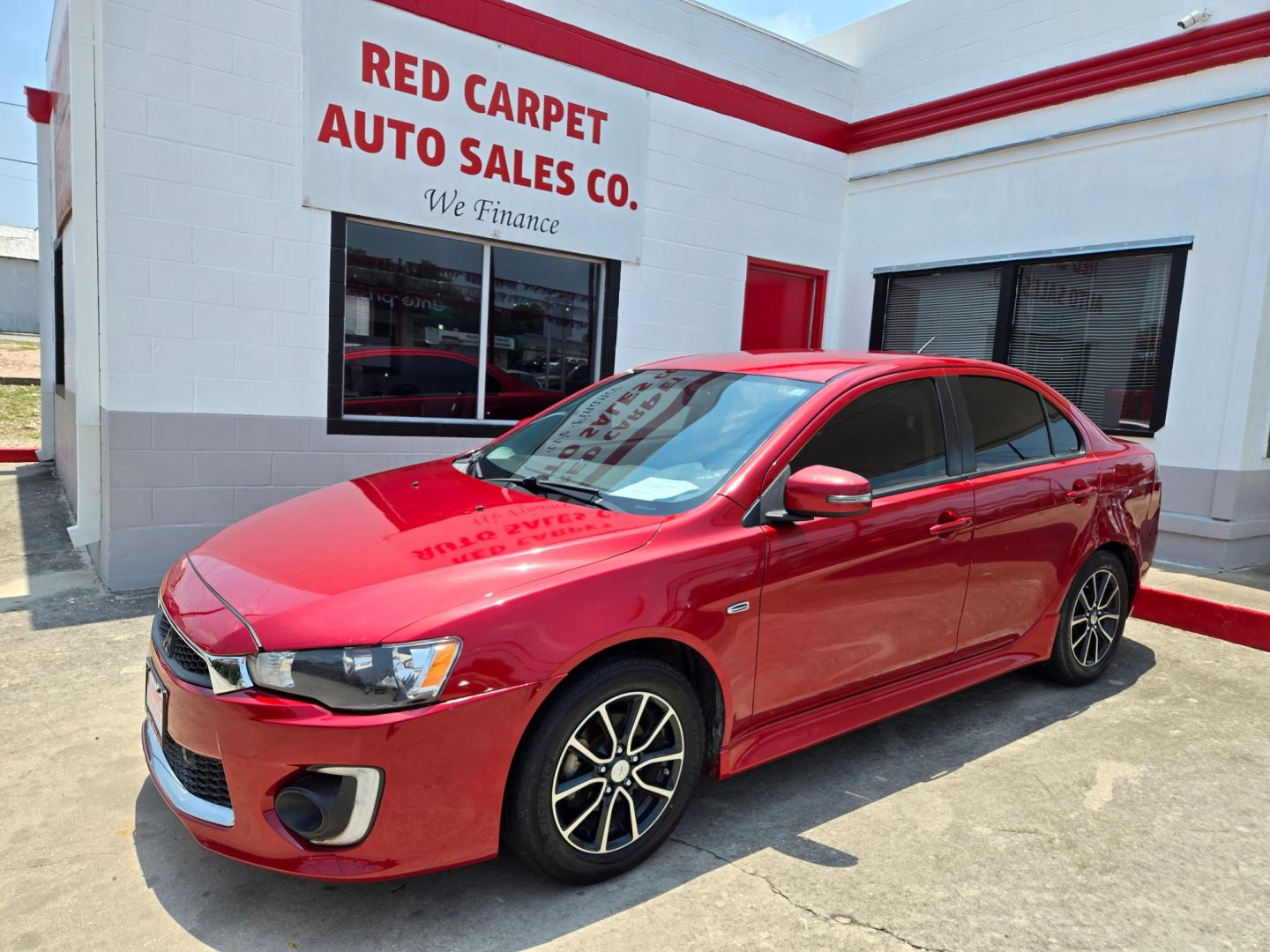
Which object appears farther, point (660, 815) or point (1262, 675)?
point (1262, 675)

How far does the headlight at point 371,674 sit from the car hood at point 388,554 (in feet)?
0.13

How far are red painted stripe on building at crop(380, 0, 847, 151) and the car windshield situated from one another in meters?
4.13

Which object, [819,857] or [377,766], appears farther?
[819,857]

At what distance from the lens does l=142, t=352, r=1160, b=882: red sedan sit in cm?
228

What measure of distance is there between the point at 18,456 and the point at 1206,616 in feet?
40.0

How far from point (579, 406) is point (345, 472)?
120 inches

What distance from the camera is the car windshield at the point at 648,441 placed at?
306cm

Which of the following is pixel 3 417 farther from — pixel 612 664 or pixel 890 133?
pixel 612 664

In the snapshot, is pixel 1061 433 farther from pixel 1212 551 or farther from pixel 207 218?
pixel 207 218

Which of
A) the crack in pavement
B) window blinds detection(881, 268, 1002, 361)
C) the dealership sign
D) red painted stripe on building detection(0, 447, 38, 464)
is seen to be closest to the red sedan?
the crack in pavement

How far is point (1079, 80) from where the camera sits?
753 centimetres

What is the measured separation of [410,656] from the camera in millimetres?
2254

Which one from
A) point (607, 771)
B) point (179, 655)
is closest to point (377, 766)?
point (607, 771)

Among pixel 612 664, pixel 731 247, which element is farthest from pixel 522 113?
pixel 612 664
